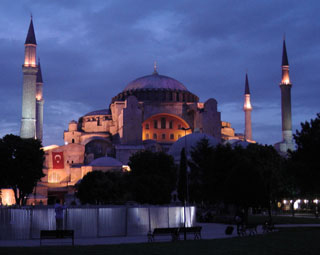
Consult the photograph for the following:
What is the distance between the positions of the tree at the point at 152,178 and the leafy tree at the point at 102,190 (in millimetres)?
1774

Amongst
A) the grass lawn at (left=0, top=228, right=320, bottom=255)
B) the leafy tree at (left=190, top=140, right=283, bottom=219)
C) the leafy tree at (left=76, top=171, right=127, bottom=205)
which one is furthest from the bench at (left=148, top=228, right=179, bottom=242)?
the leafy tree at (left=76, top=171, right=127, bottom=205)

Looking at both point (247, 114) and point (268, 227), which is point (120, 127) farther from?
point (268, 227)

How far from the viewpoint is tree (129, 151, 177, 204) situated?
50156mm

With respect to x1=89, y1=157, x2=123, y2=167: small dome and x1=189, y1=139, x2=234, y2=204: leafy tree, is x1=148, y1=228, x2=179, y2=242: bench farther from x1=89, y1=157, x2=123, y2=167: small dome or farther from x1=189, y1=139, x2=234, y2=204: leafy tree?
x1=89, y1=157, x2=123, y2=167: small dome

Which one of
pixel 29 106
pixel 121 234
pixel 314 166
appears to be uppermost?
pixel 29 106

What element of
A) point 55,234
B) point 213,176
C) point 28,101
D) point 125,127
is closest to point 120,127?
point 125,127

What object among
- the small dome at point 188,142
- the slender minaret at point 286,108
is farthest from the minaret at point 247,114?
the small dome at point 188,142

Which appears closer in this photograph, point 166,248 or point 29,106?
point 166,248

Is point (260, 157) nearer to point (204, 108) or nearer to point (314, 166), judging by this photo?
point (314, 166)

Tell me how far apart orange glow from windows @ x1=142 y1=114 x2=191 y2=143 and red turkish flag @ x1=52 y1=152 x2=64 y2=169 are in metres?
14.5

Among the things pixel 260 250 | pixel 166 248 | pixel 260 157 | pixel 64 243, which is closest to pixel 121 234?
pixel 64 243

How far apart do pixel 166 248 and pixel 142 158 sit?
42.3 metres

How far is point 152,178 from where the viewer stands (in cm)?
5109

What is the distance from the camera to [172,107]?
8856cm
